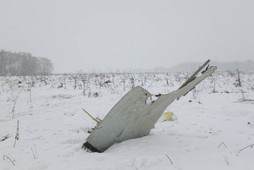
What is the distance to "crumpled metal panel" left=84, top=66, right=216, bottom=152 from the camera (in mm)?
2582

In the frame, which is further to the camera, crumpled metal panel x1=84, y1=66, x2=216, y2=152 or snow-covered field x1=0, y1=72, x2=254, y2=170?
crumpled metal panel x1=84, y1=66, x2=216, y2=152

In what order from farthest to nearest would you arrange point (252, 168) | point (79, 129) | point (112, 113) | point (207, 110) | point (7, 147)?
point (207, 110) < point (79, 129) < point (7, 147) < point (112, 113) < point (252, 168)

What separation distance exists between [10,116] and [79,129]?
83.3 inches

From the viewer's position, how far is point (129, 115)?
2656mm

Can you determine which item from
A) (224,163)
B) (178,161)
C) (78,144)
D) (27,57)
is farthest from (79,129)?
(27,57)

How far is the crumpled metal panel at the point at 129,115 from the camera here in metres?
2.58

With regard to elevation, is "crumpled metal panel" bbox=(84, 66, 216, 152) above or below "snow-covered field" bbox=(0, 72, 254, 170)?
above

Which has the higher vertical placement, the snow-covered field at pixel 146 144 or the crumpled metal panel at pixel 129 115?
the crumpled metal panel at pixel 129 115

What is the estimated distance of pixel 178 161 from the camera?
7.50 ft

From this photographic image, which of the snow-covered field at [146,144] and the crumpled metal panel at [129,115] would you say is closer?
the snow-covered field at [146,144]

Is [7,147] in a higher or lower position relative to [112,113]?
lower

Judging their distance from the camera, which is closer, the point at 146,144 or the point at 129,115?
the point at 129,115

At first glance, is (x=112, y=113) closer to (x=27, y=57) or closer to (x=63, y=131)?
(x=63, y=131)

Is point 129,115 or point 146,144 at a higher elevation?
point 129,115
